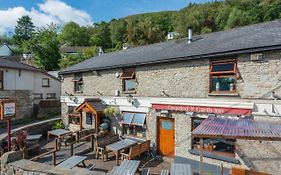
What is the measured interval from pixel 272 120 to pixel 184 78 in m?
4.63

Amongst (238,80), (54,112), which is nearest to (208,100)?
(238,80)

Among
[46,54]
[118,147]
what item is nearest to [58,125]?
[118,147]

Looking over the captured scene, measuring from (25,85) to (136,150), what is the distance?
17409 mm

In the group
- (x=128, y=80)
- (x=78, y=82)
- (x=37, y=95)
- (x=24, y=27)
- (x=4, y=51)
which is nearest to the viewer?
(x=128, y=80)

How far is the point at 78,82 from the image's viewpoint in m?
18.9

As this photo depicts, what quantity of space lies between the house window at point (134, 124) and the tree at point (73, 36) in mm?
71721

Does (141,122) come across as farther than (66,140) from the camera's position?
No

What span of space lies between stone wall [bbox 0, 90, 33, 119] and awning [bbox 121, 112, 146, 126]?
14.0 m

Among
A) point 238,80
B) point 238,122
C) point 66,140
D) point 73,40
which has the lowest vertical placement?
point 66,140

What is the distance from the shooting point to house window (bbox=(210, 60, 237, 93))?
416 inches

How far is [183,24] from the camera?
221ft

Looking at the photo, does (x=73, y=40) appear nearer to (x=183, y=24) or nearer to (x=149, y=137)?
(x=183, y=24)

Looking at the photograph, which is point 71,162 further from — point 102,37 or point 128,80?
point 102,37

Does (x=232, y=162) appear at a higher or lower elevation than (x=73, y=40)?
lower
